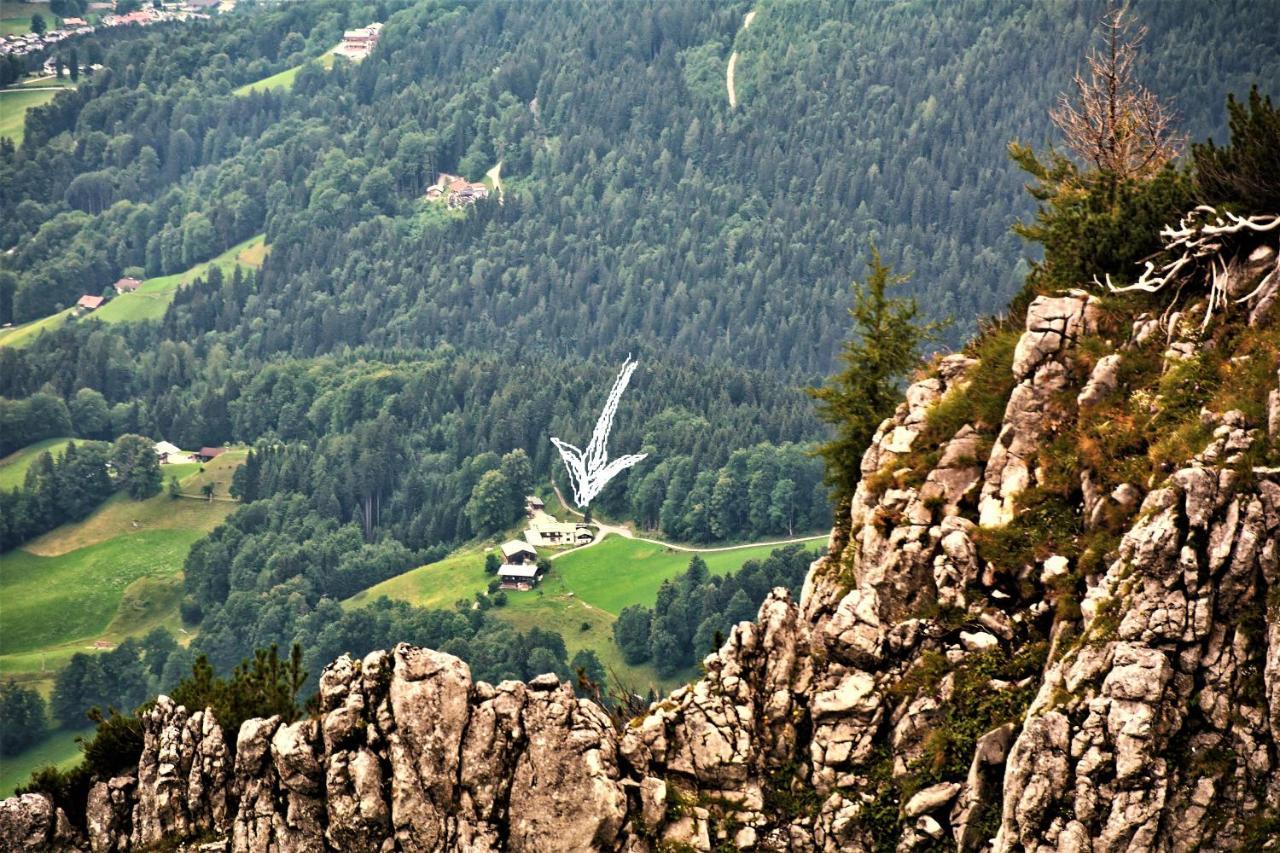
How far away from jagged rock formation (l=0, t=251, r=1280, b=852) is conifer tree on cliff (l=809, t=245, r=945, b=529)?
8451mm

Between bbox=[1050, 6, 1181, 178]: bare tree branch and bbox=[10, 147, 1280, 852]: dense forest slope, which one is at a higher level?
bbox=[1050, 6, 1181, 178]: bare tree branch

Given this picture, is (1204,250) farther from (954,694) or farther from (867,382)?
(867,382)

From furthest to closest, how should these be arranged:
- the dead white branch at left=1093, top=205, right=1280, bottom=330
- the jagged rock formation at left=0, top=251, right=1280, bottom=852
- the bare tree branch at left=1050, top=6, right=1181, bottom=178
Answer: the bare tree branch at left=1050, top=6, right=1181, bottom=178, the dead white branch at left=1093, top=205, right=1280, bottom=330, the jagged rock formation at left=0, top=251, right=1280, bottom=852

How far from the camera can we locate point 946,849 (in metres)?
59.7

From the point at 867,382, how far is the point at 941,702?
19106 mm

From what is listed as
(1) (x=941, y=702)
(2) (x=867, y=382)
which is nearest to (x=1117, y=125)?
(2) (x=867, y=382)

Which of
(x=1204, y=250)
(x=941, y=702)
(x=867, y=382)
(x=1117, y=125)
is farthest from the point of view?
(x=1117, y=125)

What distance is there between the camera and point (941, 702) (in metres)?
61.3

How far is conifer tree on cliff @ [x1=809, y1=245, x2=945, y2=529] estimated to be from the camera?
7694 centimetres

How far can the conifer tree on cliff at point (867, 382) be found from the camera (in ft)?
252

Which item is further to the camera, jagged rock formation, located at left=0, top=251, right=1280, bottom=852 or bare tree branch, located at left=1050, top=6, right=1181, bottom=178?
bare tree branch, located at left=1050, top=6, right=1181, bottom=178

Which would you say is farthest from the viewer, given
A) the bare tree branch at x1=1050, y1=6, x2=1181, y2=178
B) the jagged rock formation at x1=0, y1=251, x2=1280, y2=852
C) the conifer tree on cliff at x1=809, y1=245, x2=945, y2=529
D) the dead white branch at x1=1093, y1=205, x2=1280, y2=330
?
the bare tree branch at x1=1050, y1=6, x2=1181, y2=178

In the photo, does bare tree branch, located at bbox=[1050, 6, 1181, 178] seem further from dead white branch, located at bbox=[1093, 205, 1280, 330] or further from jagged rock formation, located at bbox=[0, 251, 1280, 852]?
jagged rock formation, located at bbox=[0, 251, 1280, 852]

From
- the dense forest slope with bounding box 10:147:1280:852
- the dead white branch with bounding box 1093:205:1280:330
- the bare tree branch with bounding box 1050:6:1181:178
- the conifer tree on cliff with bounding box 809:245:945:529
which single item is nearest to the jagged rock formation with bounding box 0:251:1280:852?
the dense forest slope with bounding box 10:147:1280:852
